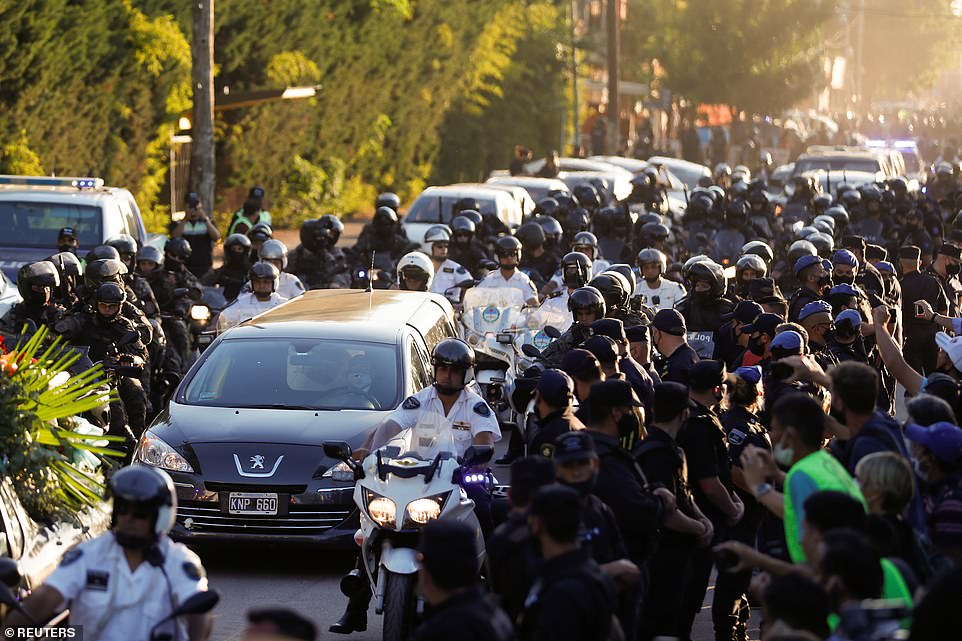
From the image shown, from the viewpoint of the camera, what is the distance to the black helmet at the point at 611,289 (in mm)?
12781

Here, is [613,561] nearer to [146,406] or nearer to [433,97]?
[146,406]

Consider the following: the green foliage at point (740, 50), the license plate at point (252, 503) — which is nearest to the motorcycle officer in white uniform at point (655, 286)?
the license plate at point (252, 503)

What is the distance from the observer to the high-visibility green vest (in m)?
6.59

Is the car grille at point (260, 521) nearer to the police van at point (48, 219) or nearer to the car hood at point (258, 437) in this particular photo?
the car hood at point (258, 437)

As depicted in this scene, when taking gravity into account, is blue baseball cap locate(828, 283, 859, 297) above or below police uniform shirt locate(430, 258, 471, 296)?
above

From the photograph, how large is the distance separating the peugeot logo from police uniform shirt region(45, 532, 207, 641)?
15.3ft

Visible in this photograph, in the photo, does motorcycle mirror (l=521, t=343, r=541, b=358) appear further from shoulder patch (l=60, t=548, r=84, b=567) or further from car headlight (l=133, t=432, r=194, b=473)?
shoulder patch (l=60, t=548, r=84, b=567)

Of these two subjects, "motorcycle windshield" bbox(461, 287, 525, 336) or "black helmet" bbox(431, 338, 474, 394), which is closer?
"black helmet" bbox(431, 338, 474, 394)

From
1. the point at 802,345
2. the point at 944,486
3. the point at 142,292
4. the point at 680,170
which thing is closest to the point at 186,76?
the point at 680,170

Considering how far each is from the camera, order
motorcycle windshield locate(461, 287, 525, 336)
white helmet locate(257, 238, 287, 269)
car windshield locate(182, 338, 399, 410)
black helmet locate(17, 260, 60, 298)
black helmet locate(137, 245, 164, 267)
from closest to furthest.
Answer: car windshield locate(182, 338, 399, 410) < black helmet locate(17, 260, 60, 298) < motorcycle windshield locate(461, 287, 525, 336) < white helmet locate(257, 238, 287, 269) < black helmet locate(137, 245, 164, 267)

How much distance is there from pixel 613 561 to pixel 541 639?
1087 mm

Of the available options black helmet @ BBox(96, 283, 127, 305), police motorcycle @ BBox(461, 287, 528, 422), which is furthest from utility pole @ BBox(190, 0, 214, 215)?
black helmet @ BBox(96, 283, 127, 305)

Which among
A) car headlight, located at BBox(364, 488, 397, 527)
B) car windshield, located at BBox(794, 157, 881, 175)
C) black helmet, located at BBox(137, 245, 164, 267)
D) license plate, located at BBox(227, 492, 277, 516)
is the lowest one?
license plate, located at BBox(227, 492, 277, 516)

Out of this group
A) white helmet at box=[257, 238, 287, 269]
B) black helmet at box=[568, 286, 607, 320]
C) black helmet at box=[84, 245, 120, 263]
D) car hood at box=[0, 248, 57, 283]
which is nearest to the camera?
black helmet at box=[568, 286, 607, 320]
